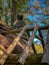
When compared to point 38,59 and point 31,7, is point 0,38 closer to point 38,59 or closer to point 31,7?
point 38,59

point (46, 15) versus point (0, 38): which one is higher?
point (0, 38)

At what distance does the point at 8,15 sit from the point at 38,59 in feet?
23.3

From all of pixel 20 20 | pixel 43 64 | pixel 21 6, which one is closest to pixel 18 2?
pixel 21 6

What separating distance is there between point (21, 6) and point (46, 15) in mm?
1459

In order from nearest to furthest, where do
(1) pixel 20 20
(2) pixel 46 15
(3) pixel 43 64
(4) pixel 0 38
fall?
1. (3) pixel 43 64
2. (4) pixel 0 38
3. (1) pixel 20 20
4. (2) pixel 46 15

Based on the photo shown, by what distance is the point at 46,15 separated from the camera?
31.5ft

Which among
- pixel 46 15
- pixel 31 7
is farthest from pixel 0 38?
pixel 31 7

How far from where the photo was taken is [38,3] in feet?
34.6

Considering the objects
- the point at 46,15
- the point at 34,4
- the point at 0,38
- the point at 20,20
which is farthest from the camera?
the point at 34,4

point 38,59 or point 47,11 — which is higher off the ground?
point 38,59

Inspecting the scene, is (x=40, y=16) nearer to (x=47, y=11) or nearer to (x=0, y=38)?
(x=47, y=11)

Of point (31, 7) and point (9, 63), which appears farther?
point (31, 7)

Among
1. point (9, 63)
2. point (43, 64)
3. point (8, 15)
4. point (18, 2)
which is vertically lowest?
point (8, 15)

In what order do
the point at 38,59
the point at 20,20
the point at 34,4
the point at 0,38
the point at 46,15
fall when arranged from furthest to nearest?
the point at 34,4
the point at 46,15
the point at 20,20
the point at 0,38
the point at 38,59
